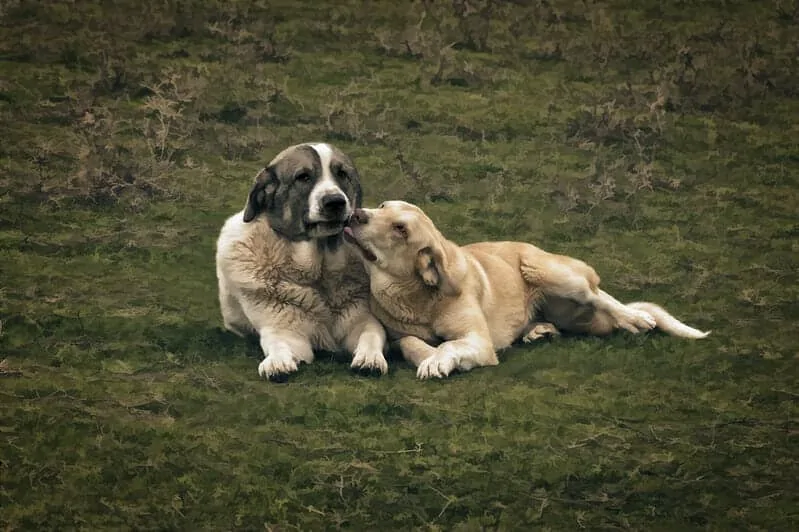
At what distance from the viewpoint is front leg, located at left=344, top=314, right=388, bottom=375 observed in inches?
316

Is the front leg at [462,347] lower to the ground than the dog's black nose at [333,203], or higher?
lower

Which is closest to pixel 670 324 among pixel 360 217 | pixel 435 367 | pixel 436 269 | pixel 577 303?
pixel 577 303

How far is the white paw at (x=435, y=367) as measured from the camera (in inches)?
313

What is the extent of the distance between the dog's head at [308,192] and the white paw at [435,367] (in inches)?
35.8

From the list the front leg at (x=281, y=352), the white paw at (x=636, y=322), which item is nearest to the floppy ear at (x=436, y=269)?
the front leg at (x=281, y=352)

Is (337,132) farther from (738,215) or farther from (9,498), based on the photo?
(9,498)

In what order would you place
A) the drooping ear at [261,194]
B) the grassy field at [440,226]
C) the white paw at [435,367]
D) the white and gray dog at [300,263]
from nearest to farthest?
the grassy field at [440,226] → the white paw at [435,367] → the white and gray dog at [300,263] → the drooping ear at [261,194]

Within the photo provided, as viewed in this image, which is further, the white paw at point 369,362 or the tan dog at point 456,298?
the tan dog at point 456,298

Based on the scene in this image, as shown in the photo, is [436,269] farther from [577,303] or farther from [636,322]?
[636,322]

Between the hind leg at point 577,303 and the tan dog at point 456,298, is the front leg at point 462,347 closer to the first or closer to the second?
the tan dog at point 456,298

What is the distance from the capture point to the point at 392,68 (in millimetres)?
14188

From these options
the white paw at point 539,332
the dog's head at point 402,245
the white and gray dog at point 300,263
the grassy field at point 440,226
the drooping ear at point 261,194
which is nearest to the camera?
the grassy field at point 440,226

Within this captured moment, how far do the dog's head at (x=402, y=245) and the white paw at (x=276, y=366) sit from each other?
71 cm

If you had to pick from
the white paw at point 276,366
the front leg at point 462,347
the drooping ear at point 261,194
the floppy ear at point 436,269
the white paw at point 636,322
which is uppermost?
the drooping ear at point 261,194
